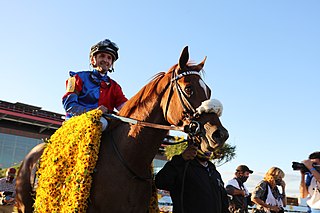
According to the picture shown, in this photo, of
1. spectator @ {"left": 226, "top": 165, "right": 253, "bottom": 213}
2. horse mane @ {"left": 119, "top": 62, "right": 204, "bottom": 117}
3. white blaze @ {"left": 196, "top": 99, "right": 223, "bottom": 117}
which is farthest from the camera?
spectator @ {"left": 226, "top": 165, "right": 253, "bottom": 213}

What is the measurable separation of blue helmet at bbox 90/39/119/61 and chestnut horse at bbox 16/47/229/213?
1077 mm

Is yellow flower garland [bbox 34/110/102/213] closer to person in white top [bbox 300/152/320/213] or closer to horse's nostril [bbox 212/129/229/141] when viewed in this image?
horse's nostril [bbox 212/129/229/141]

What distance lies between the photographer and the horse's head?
3.13 meters

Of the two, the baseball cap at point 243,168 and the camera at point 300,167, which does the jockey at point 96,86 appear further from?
the baseball cap at point 243,168

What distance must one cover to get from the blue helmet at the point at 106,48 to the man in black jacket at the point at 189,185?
61.1 inches

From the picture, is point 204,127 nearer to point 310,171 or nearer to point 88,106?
point 88,106

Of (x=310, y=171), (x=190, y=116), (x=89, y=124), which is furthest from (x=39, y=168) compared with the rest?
(x=310, y=171)

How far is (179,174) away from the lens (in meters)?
4.25

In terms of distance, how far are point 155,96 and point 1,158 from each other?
33217 mm

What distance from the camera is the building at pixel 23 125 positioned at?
92.7ft

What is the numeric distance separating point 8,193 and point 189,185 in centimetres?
590

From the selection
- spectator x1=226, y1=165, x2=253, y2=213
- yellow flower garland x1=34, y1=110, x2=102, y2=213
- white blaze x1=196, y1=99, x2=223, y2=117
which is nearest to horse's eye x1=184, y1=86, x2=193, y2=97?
white blaze x1=196, y1=99, x2=223, y2=117

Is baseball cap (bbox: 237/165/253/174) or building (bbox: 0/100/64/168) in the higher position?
building (bbox: 0/100/64/168)


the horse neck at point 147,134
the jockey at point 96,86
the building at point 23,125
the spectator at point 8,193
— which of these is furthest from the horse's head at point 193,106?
the building at point 23,125
